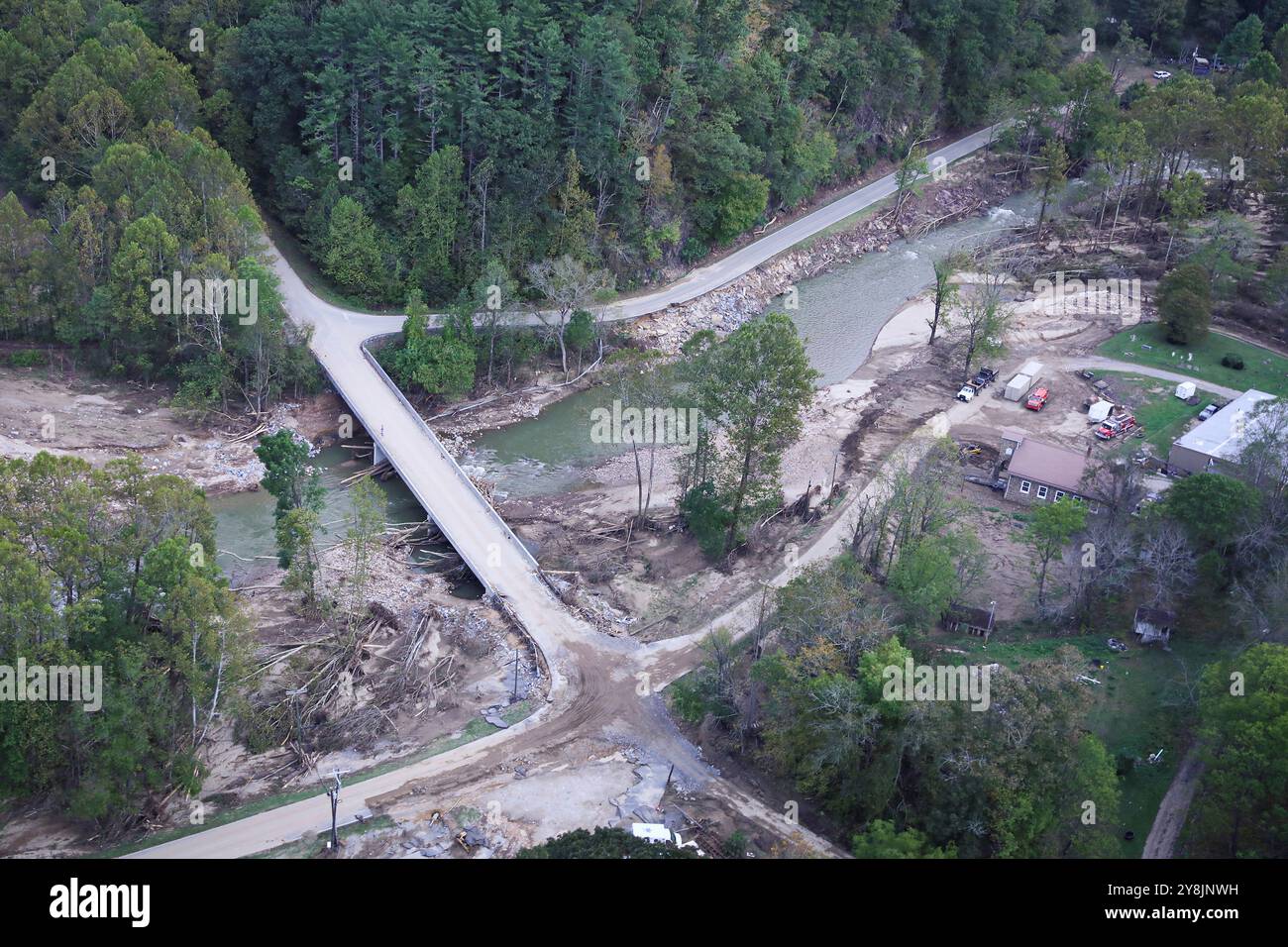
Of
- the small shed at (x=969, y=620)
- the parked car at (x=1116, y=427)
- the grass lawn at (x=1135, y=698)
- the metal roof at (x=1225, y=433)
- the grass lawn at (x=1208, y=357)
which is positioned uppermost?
the grass lawn at (x=1208, y=357)

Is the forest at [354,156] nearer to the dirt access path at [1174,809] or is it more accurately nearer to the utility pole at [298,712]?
the utility pole at [298,712]

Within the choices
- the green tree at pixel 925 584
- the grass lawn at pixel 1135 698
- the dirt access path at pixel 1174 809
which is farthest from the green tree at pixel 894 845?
the green tree at pixel 925 584

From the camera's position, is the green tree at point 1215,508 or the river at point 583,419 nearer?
the green tree at point 1215,508

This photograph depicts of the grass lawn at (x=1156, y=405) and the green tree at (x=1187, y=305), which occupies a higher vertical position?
the green tree at (x=1187, y=305)

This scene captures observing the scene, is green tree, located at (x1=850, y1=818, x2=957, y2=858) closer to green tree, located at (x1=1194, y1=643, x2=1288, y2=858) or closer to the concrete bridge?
green tree, located at (x1=1194, y1=643, x2=1288, y2=858)

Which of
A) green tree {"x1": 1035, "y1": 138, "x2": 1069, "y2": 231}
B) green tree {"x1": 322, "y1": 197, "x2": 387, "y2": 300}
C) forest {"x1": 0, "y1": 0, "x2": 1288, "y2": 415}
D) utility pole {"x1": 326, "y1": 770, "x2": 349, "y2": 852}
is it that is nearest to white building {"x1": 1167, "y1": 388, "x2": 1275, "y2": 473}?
green tree {"x1": 1035, "y1": 138, "x2": 1069, "y2": 231}

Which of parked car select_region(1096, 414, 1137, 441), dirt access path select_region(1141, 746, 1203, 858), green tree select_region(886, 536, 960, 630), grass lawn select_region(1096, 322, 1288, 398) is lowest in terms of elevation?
dirt access path select_region(1141, 746, 1203, 858)

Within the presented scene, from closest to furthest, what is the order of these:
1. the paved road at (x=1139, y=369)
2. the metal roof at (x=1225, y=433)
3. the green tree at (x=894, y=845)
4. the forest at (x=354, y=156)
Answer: the green tree at (x=894, y=845), the metal roof at (x=1225, y=433), the forest at (x=354, y=156), the paved road at (x=1139, y=369)

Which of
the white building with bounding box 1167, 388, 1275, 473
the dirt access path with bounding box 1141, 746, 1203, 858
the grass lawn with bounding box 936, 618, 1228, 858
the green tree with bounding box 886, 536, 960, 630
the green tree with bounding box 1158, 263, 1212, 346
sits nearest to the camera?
the dirt access path with bounding box 1141, 746, 1203, 858
